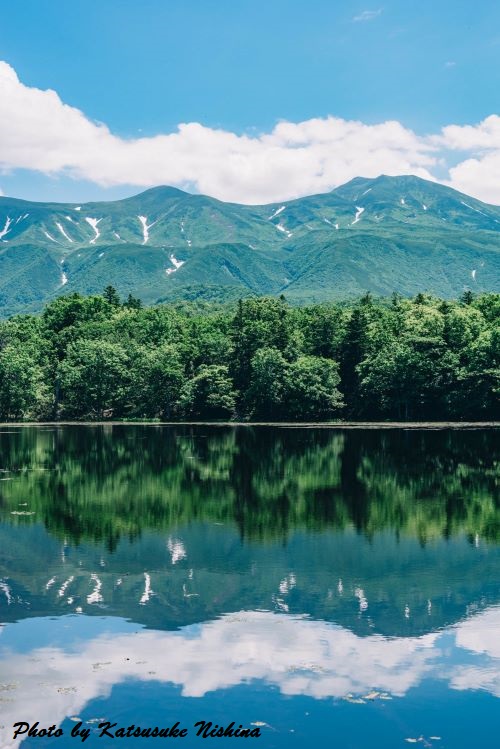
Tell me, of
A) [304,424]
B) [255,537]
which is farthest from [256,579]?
[304,424]

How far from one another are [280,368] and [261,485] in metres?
65.0

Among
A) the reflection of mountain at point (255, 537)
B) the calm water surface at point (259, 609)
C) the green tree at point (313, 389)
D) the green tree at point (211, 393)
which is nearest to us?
the calm water surface at point (259, 609)

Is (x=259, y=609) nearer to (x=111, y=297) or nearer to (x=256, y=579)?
(x=256, y=579)

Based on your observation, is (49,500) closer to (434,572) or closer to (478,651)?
(434,572)

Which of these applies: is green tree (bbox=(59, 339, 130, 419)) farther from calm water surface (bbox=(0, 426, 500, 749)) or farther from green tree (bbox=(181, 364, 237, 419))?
calm water surface (bbox=(0, 426, 500, 749))

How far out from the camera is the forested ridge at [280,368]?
98.6 m

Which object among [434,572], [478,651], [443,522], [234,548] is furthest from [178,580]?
[443,522]

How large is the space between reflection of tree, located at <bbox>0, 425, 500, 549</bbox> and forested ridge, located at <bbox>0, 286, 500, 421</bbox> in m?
25.6

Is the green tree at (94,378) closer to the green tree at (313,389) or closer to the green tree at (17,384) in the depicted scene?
the green tree at (17,384)

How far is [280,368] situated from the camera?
352 ft

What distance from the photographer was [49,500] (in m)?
38.3

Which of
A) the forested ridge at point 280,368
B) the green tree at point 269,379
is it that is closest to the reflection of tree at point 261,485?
the forested ridge at point 280,368

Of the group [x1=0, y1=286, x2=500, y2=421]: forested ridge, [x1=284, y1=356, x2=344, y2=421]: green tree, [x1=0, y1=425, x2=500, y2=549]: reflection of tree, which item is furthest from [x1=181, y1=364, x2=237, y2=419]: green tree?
[x1=0, y1=425, x2=500, y2=549]: reflection of tree

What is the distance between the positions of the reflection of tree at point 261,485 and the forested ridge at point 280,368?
2556cm
